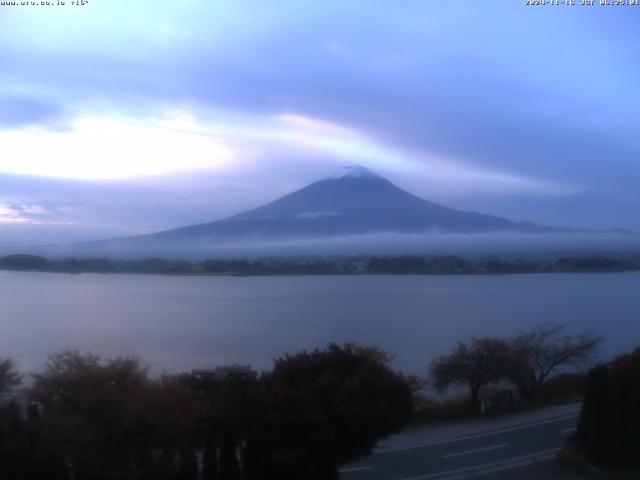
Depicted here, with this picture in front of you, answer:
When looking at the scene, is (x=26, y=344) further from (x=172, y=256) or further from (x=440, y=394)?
(x=172, y=256)

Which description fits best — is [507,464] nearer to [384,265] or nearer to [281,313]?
[281,313]

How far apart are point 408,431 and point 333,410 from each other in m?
5.47

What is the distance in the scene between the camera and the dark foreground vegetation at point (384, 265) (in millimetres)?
31484

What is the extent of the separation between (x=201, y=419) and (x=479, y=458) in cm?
454

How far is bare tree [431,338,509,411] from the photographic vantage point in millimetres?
16750

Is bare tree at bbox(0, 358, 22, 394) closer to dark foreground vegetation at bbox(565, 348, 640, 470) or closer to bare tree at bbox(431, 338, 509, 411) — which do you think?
dark foreground vegetation at bbox(565, 348, 640, 470)

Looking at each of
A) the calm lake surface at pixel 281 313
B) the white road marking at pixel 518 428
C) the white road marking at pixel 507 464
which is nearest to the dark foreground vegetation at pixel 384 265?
the calm lake surface at pixel 281 313

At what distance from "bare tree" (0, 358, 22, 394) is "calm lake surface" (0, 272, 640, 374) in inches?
69.9

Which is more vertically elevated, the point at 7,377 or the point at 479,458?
the point at 7,377

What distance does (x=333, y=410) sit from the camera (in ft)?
29.0

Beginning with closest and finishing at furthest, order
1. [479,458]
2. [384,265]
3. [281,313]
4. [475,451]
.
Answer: [479,458], [475,451], [281,313], [384,265]

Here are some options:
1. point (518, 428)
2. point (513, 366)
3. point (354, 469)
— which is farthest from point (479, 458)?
point (513, 366)

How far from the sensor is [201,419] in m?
8.66

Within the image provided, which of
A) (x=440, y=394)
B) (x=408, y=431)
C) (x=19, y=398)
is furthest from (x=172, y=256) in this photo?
(x=19, y=398)
